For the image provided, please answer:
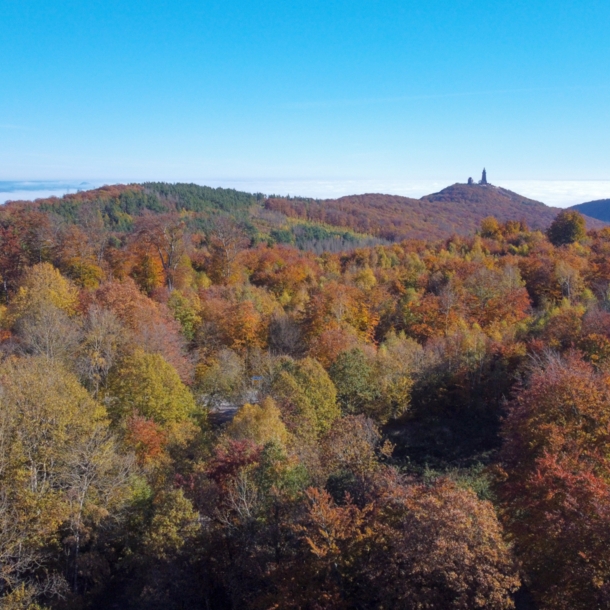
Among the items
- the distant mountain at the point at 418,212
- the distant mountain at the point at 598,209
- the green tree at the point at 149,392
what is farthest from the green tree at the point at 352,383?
the distant mountain at the point at 598,209

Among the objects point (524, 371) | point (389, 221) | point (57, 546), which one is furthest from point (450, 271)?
point (389, 221)

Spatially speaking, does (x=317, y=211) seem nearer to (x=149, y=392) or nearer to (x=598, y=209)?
(x=598, y=209)

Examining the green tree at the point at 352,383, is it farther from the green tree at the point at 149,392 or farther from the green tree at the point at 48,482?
the green tree at the point at 48,482

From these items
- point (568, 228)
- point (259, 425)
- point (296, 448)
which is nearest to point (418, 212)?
point (568, 228)

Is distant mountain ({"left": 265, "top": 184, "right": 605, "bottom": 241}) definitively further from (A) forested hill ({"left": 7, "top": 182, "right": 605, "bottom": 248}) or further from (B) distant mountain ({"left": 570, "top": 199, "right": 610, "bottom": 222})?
(B) distant mountain ({"left": 570, "top": 199, "right": 610, "bottom": 222})

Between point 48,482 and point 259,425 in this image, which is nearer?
point 48,482

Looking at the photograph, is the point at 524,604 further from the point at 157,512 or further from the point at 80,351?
the point at 80,351

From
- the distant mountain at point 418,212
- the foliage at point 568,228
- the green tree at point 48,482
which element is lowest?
the green tree at point 48,482
